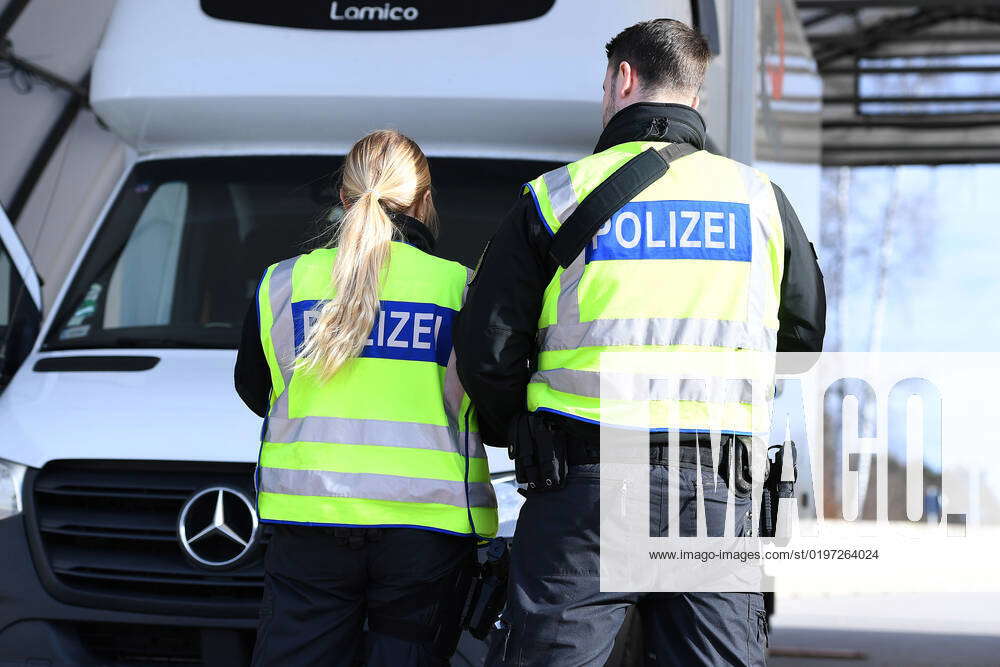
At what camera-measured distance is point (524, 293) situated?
9.02 ft

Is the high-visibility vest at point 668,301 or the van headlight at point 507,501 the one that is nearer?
the high-visibility vest at point 668,301

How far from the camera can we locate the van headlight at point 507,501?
3611 millimetres

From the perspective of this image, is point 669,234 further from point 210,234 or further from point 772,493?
point 210,234

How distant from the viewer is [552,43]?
172 inches

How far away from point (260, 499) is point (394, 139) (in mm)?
896

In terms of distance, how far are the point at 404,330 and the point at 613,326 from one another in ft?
1.90

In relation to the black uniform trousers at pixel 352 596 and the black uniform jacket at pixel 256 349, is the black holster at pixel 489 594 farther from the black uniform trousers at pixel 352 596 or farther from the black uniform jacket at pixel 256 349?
the black uniform jacket at pixel 256 349

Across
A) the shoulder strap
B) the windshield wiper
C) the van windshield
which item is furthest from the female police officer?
the van windshield

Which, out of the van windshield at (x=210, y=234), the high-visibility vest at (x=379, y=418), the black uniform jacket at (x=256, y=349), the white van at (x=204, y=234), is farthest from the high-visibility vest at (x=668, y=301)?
the van windshield at (x=210, y=234)

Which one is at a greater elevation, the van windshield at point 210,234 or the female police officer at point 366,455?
the van windshield at point 210,234

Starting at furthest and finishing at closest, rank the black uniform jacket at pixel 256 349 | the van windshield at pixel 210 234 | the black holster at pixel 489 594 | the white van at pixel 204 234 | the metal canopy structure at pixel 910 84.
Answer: the metal canopy structure at pixel 910 84 < the van windshield at pixel 210 234 < the white van at pixel 204 234 < the black uniform jacket at pixel 256 349 < the black holster at pixel 489 594

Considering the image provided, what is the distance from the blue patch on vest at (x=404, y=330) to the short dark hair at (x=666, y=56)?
2.31ft

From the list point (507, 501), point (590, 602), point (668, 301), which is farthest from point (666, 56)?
point (507, 501)

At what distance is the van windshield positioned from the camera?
14.7 ft
